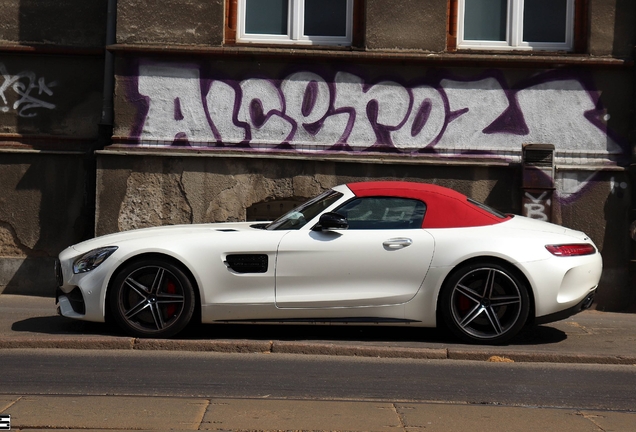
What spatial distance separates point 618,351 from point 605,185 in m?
3.47

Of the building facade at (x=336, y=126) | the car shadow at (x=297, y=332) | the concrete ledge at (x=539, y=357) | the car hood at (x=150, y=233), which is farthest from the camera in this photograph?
the building facade at (x=336, y=126)

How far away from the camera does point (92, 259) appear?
25.2 feet

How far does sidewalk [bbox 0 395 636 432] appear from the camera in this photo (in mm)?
5109

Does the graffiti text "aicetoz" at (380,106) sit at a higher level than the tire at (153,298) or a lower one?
higher

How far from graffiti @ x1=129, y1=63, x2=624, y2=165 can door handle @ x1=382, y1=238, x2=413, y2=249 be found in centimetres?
340

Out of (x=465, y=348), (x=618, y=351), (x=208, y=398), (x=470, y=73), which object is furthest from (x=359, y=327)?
(x=470, y=73)

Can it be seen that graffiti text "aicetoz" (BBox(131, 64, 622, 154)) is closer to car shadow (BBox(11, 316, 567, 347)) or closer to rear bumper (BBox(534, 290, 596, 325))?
car shadow (BBox(11, 316, 567, 347))

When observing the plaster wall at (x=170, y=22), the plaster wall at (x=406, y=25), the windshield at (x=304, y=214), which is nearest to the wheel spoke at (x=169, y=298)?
the windshield at (x=304, y=214)

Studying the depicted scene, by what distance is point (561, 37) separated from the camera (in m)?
11.2

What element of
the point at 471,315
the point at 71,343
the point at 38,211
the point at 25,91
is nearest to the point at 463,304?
the point at 471,315

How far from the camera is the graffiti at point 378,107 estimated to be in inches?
429

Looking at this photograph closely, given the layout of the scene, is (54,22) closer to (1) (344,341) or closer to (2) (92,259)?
(2) (92,259)

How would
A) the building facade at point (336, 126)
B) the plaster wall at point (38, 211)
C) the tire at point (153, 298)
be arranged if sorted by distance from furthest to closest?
the plaster wall at point (38, 211), the building facade at point (336, 126), the tire at point (153, 298)

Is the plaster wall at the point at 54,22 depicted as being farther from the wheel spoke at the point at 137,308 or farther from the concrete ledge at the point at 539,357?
the concrete ledge at the point at 539,357
